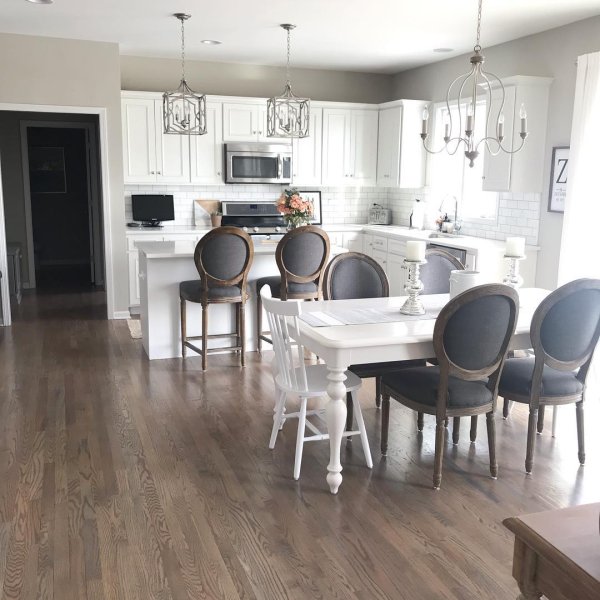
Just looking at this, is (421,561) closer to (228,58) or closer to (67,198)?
(228,58)

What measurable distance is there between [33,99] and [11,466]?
4157 mm

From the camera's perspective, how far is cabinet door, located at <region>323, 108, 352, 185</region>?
7770 mm

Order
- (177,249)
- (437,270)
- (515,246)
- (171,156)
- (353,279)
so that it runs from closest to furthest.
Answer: (515,246), (353,279), (437,270), (177,249), (171,156)

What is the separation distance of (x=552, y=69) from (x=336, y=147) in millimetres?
2849

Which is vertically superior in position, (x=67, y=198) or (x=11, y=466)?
(x=67, y=198)

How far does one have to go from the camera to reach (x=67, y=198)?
34.7ft

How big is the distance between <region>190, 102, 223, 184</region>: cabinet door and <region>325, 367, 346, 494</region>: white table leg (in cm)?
473

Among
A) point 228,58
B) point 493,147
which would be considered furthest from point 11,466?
point 228,58

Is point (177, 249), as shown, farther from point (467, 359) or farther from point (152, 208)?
point (467, 359)

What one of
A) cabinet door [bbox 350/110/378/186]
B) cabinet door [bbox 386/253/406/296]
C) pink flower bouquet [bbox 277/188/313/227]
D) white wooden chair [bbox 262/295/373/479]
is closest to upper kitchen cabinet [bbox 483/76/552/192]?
cabinet door [bbox 386/253/406/296]

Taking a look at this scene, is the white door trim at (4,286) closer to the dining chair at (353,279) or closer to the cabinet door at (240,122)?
the cabinet door at (240,122)

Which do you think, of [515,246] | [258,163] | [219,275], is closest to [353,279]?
[515,246]

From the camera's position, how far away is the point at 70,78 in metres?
6.38

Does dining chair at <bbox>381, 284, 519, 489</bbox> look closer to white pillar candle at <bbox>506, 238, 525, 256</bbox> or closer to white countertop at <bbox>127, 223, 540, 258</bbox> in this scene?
white pillar candle at <bbox>506, 238, 525, 256</bbox>
